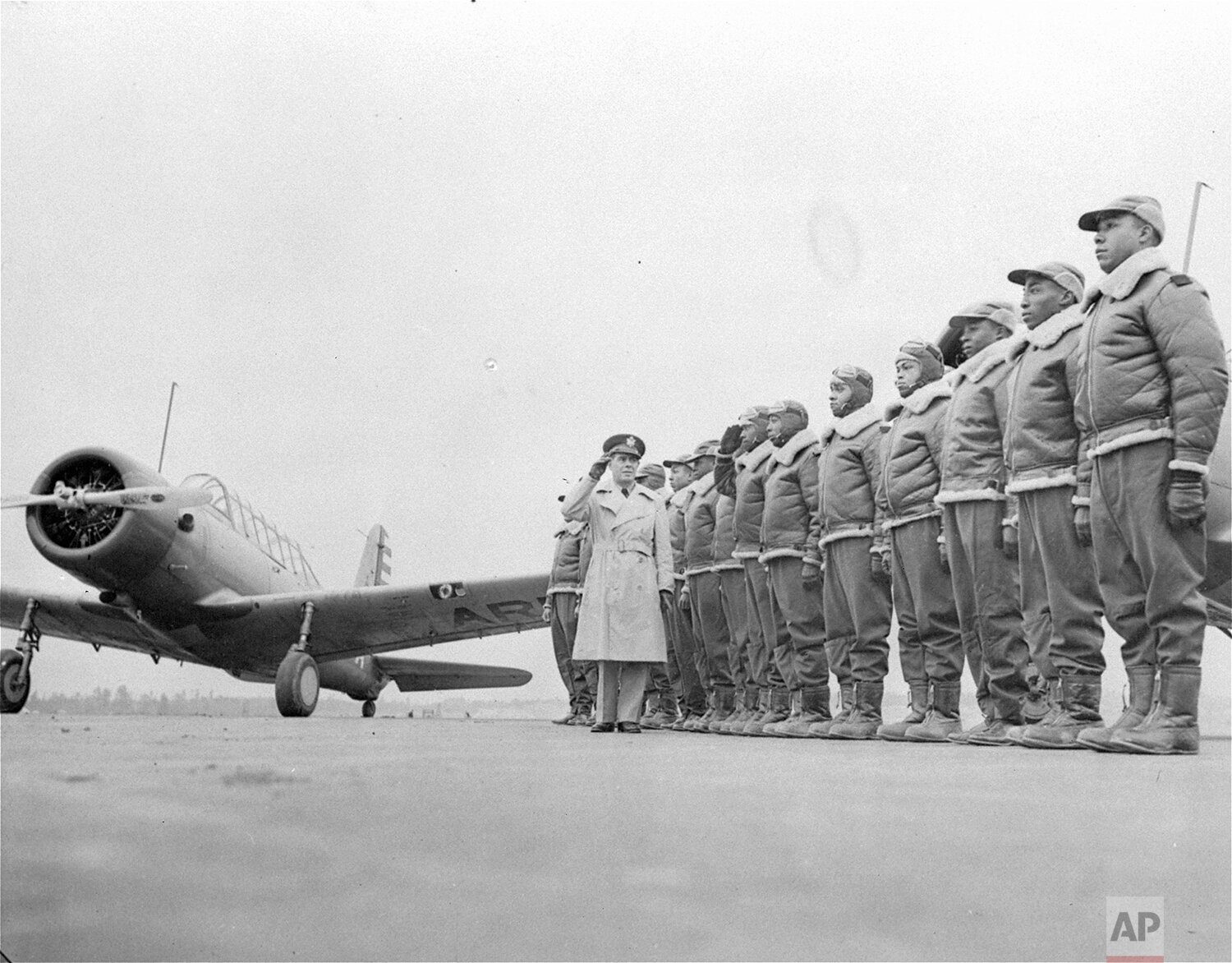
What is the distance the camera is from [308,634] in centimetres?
1193

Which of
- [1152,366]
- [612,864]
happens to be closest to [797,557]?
[1152,366]

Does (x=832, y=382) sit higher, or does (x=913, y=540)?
(x=832, y=382)

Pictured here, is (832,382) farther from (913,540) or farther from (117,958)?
(117,958)

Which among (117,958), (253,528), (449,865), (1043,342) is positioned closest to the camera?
(117,958)

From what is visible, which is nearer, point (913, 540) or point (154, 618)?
point (913, 540)

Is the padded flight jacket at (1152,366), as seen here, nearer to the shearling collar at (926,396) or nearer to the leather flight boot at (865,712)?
the shearling collar at (926,396)

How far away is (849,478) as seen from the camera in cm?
618

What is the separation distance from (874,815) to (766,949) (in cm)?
67

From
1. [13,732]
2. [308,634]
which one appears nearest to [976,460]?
[13,732]

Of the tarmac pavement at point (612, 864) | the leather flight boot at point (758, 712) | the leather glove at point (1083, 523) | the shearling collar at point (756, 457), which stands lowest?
the tarmac pavement at point (612, 864)

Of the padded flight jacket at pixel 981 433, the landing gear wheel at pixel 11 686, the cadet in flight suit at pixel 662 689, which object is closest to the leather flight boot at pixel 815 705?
the padded flight jacket at pixel 981 433

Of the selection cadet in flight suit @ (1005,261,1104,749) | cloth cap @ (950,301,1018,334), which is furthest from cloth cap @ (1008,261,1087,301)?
cloth cap @ (950,301,1018,334)

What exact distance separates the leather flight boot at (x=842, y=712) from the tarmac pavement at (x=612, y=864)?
2756mm

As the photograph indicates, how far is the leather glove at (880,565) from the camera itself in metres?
5.72
